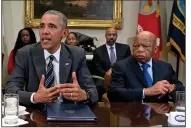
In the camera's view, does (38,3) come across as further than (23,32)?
Yes

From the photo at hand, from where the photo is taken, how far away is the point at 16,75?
6.23ft

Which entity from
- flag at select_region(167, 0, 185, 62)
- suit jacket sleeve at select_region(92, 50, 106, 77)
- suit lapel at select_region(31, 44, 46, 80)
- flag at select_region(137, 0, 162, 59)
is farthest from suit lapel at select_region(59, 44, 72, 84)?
flag at select_region(137, 0, 162, 59)

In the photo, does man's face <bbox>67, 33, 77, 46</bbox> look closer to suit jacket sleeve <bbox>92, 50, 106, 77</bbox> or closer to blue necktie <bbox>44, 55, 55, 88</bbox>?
suit jacket sleeve <bbox>92, 50, 106, 77</bbox>

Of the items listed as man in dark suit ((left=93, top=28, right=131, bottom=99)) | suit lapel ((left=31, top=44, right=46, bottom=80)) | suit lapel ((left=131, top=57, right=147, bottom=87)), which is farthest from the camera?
man in dark suit ((left=93, top=28, right=131, bottom=99))

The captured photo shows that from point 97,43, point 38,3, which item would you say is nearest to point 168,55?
point 97,43

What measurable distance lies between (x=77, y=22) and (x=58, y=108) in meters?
3.87

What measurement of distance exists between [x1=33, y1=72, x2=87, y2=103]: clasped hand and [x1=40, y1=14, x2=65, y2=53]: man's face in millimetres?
379

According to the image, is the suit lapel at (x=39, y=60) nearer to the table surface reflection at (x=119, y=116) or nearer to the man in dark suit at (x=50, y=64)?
the man in dark suit at (x=50, y=64)

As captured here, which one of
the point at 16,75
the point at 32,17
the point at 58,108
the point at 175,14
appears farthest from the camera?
the point at 32,17

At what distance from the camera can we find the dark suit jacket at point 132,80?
208 cm

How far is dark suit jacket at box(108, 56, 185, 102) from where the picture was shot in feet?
6.81

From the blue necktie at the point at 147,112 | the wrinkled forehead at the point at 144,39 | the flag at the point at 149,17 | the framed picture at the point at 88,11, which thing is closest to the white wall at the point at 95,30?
the framed picture at the point at 88,11

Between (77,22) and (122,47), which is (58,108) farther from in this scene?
(77,22)

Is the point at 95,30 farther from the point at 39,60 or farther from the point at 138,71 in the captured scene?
the point at 39,60
